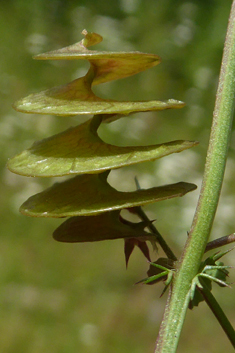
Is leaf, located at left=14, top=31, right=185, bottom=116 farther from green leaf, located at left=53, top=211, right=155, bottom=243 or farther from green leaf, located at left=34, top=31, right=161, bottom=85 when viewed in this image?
green leaf, located at left=53, top=211, right=155, bottom=243

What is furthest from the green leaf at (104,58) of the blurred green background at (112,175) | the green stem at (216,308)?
the blurred green background at (112,175)

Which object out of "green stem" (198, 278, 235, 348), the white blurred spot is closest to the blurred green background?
the white blurred spot

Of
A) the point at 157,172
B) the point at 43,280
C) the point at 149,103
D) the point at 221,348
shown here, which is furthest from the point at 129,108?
the point at 157,172

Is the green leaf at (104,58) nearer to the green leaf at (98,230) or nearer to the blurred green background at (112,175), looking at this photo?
the green leaf at (98,230)

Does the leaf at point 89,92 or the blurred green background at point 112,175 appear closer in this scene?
the leaf at point 89,92

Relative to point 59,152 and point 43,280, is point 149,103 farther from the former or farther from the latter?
point 43,280

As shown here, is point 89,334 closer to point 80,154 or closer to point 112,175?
point 112,175
